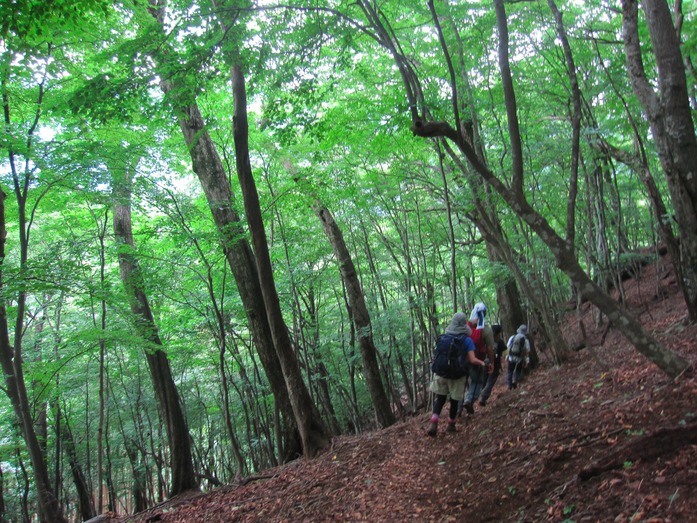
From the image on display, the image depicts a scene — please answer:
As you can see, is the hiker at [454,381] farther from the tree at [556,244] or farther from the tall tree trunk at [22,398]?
the tall tree trunk at [22,398]

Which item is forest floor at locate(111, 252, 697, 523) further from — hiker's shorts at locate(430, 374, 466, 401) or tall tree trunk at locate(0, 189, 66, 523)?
tall tree trunk at locate(0, 189, 66, 523)

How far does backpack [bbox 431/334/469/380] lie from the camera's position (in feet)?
20.7

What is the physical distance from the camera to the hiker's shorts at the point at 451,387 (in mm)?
6453

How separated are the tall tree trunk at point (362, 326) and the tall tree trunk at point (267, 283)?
11.1 feet

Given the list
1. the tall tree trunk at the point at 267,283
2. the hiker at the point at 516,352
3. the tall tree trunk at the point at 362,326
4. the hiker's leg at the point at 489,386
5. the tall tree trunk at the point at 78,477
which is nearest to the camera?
the tall tree trunk at the point at 267,283

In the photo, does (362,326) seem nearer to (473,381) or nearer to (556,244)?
(473,381)

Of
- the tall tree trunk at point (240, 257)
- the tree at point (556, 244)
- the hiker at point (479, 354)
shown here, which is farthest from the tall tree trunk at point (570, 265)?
the tall tree trunk at point (240, 257)

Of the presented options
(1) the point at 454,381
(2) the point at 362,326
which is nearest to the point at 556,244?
(1) the point at 454,381

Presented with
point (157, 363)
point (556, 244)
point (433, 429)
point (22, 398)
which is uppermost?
point (157, 363)

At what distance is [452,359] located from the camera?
20.8 feet

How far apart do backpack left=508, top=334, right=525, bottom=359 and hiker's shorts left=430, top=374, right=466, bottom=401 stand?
117 inches

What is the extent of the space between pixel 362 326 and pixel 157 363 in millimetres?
4536

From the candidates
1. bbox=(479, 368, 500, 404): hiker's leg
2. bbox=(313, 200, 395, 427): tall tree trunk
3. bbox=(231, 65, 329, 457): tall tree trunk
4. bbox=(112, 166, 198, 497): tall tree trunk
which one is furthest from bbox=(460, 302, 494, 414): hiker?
bbox=(112, 166, 198, 497): tall tree trunk

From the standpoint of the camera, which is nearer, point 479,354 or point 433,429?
point 433,429
